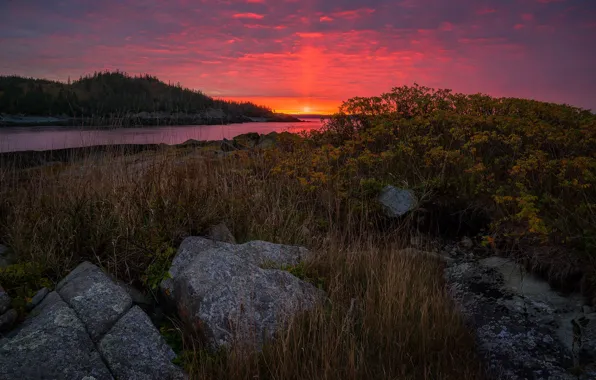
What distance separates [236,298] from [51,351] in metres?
1.45

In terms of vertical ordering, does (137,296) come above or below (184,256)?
below

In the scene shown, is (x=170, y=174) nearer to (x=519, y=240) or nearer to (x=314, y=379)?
(x=314, y=379)

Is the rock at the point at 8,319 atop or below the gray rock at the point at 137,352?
atop

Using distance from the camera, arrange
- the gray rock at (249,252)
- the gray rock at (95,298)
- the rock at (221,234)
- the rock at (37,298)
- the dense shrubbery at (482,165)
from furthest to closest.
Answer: the rock at (221,234), the dense shrubbery at (482,165), the gray rock at (249,252), the rock at (37,298), the gray rock at (95,298)

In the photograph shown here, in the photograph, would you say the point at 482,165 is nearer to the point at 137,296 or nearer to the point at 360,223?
the point at 360,223

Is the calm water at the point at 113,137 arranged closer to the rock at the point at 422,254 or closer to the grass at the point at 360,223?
the grass at the point at 360,223

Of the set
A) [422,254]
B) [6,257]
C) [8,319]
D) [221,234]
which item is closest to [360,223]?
[422,254]

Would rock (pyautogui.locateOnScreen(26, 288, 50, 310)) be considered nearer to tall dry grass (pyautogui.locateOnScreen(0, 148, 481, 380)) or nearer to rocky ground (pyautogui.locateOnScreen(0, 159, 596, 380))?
rocky ground (pyautogui.locateOnScreen(0, 159, 596, 380))

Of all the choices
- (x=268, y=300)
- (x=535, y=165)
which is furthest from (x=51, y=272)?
(x=535, y=165)

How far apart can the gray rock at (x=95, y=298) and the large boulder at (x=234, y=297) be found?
0.48 metres

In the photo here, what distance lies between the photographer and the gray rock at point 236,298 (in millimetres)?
3471

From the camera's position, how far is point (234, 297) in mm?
3703

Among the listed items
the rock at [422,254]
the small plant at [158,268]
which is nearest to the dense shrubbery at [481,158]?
the rock at [422,254]

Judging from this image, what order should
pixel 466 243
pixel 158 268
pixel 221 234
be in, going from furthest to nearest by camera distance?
1. pixel 466 243
2. pixel 221 234
3. pixel 158 268
